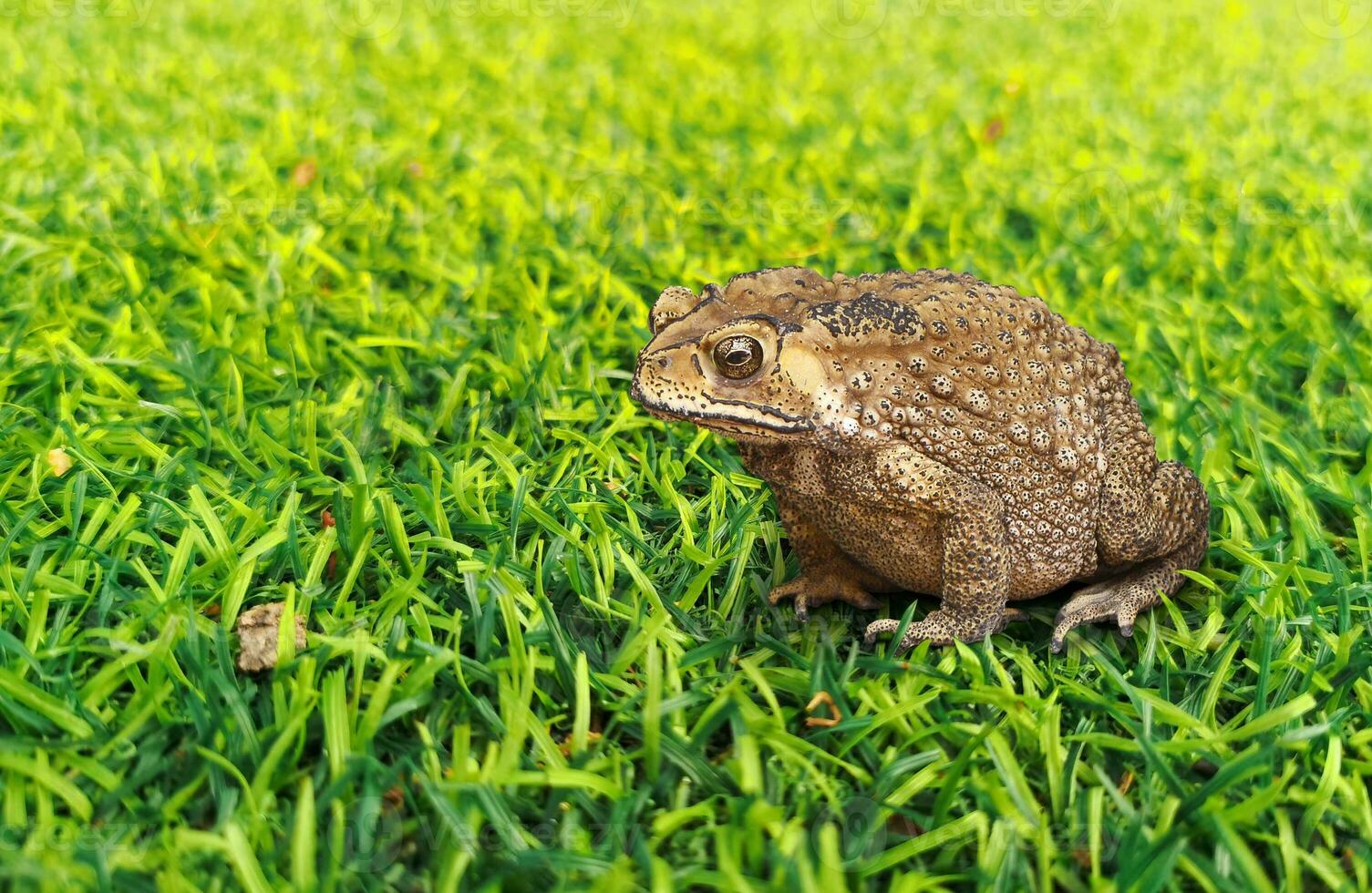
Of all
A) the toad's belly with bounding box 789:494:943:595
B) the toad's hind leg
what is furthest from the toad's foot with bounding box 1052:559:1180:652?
the toad's belly with bounding box 789:494:943:595

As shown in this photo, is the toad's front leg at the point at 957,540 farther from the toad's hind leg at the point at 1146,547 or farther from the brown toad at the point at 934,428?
the toad's hind leg at the point at 1146,547

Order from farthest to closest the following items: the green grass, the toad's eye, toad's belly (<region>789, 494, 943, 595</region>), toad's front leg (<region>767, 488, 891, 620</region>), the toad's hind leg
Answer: toad's front leg (<region>767, 488, 891, 620</region>), the toad's hind leg, toad's belly (<region>789, 494, 943, 595</region>), the toad's eye, the green grass

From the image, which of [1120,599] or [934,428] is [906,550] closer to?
[934,428]

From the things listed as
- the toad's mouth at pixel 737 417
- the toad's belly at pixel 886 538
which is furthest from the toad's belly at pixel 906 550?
the toad's mouth at pixel 737 417

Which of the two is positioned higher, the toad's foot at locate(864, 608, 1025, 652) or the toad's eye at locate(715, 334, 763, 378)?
the toad's eye at locate(715, 334, 763, 378)

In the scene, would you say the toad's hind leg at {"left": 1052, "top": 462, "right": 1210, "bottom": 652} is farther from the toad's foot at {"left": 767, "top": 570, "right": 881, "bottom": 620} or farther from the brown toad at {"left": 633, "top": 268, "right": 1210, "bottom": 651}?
the toad's foot at {"left": 767, "top": 570, "right": 881, "bottom": 620}

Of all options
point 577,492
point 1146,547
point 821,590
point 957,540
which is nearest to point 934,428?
point 957,540

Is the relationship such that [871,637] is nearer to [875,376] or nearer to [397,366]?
[875,376]

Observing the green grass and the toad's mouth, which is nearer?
the green grass
